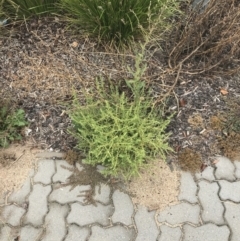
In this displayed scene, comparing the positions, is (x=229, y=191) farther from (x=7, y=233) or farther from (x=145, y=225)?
(x=7, y=233)

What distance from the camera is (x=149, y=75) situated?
8.50 ft

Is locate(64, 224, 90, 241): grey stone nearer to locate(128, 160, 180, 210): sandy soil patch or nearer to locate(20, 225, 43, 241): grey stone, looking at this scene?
locate(20, 225, 43, 241): grey stone

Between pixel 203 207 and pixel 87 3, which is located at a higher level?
pixel 87 3

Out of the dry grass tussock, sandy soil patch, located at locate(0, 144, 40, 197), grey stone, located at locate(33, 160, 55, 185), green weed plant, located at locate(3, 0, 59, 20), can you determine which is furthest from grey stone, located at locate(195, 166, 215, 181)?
green weed plant, located at locate(3, 0, 59, 20)

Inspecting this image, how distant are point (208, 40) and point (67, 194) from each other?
4.71 feet

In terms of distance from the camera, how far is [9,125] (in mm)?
2393

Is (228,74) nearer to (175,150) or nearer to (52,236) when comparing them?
(175,150)

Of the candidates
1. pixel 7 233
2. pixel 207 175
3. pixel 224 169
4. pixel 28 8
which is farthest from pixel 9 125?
pixel 224 169

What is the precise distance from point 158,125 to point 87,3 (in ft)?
3.17

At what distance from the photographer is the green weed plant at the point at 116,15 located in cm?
244

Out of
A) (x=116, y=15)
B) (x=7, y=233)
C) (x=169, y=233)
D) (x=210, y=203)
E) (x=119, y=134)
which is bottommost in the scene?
(x=7, y=233)

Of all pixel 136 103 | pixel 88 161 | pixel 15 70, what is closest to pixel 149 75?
pixel 136 103

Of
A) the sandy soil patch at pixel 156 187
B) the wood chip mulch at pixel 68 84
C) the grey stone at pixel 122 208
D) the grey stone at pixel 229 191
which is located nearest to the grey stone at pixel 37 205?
the wood chip mulch at pixel 68 84

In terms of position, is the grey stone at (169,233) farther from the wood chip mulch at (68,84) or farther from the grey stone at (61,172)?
the grey stone at (61,172)
